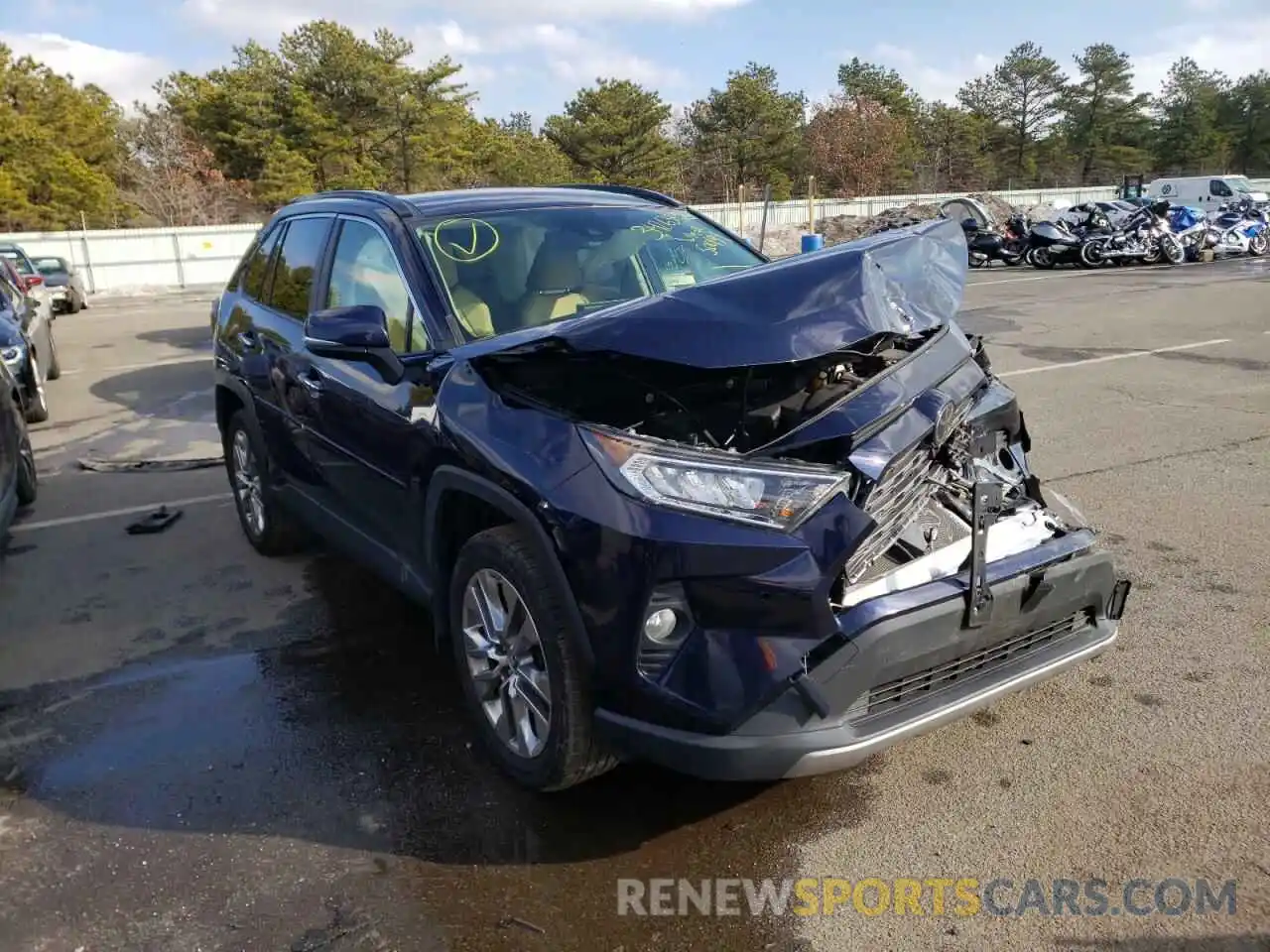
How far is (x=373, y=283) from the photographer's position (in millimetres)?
4000

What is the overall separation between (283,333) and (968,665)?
337 centimetres

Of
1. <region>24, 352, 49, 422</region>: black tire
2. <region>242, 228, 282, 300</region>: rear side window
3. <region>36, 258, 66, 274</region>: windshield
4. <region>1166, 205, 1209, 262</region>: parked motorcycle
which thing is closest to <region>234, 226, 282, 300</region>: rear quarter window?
<region>242, 228, 282, 300</region>: rear side window

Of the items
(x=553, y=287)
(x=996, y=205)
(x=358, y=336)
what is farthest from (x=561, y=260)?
(x=996, y=205)

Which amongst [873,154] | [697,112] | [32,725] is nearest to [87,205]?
[697,112]

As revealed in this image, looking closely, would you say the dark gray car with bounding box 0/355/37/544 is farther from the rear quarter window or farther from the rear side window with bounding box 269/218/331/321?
the rear side window with bounding box 269/218/331/321

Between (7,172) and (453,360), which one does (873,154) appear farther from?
(453,360)

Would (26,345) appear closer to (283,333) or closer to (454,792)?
(283,333)

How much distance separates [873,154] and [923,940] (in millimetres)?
64390

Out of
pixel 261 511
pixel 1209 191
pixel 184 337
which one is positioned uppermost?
pixel 1209 191

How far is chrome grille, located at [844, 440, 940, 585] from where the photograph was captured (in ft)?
9.02

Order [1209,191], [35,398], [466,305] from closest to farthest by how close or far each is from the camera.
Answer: [466,305]
[35,398]
[1209,191]

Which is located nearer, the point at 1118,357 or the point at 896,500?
the point at 896,500

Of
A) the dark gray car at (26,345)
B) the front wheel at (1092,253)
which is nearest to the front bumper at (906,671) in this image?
the dark gray car at (26,345)

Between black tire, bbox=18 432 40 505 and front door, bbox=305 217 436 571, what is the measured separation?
3208mm
